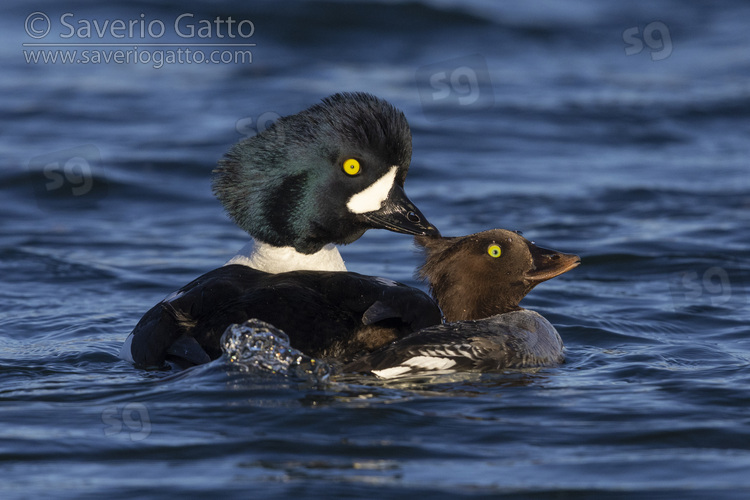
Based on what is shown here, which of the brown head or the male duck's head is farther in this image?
the brown head

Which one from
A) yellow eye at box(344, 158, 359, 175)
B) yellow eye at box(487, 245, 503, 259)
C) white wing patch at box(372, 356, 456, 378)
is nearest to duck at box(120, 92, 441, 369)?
yellow eye at box(344, 158, 359, 175)

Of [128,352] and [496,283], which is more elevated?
[496,283]

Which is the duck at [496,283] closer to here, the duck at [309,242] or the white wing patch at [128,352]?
the duck at [309,242]

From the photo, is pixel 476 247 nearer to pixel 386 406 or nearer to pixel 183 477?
pixel 386 406

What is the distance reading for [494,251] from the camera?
667cm

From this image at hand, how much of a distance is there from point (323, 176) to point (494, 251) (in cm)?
115

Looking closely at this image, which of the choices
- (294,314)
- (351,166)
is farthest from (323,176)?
(294,314)

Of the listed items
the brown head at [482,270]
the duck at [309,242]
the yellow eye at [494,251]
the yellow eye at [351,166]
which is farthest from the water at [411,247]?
the yellow eye at [351,166]

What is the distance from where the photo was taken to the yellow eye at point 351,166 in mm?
6207

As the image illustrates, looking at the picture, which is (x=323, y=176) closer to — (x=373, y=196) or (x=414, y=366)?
(x=373, y=196)

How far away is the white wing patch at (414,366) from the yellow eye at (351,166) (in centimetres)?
124

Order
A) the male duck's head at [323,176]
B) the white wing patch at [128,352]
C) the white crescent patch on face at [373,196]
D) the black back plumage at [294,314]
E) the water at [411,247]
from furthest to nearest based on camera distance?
the white crescent patch on face at [373,196] < the male duck's head at [323,176] < the white wing patch at [128,352] < the black back plumage at [294,314] < the water at [411,247]

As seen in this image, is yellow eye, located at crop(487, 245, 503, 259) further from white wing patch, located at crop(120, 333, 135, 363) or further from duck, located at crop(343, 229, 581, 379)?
white wing patch, located at crop(120, 333, 135, 363)

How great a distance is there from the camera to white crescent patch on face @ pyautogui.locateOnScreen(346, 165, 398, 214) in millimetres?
6281
